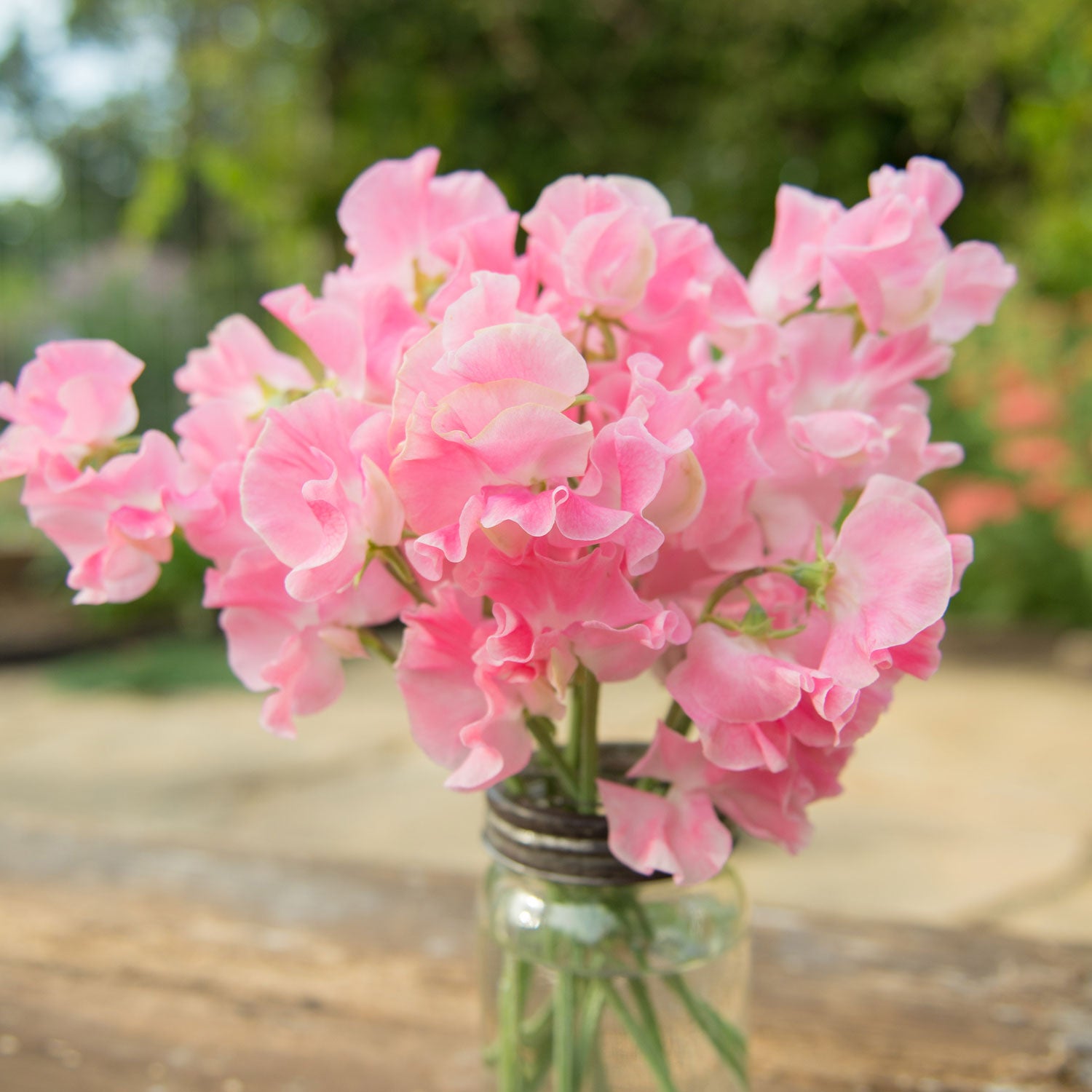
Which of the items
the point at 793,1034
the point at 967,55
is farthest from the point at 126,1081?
the point at 967,55

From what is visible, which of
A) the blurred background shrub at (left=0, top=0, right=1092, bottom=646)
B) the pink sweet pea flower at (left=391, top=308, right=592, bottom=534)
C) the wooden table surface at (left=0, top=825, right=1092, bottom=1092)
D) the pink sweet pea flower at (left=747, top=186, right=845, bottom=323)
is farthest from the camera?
the blurred background shrub at (left=0, top=0, right=1092, bottom=646)

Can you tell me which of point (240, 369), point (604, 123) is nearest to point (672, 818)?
point (240, 369)

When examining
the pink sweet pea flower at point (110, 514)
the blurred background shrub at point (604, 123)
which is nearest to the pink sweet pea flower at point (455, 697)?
the pink sweet pea flower at point (110, 514)

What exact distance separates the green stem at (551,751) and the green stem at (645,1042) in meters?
0.09

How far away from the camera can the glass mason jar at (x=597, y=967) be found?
0.50 metres

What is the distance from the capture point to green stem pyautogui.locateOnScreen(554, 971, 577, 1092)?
1.64 ft

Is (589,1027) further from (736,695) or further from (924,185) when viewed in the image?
(924,185)

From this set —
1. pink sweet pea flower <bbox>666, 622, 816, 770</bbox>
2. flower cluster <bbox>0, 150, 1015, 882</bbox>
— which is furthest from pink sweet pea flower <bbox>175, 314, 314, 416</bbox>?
pink sweet pea flower <bbox>666, 622, 816, 770</bbox>

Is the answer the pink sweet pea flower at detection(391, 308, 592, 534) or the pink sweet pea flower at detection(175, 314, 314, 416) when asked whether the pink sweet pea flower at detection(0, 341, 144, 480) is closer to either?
the pink sweet pea flower at detection(175, 314, 314, 416)

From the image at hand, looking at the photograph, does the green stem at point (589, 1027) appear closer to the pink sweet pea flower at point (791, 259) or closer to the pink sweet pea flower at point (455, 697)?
the pink sweet pea flower at point (455, 697)

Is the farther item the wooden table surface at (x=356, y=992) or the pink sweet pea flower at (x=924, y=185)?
the wooden table surface at (x=356, y=992)

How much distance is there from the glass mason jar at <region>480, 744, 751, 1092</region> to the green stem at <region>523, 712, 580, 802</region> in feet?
0.04

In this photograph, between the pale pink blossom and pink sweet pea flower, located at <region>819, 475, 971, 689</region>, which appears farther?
the pale pink blossom

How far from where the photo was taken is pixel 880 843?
86.7 inches
